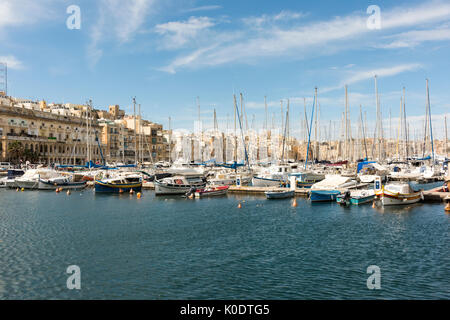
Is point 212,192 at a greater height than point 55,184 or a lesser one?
lesser

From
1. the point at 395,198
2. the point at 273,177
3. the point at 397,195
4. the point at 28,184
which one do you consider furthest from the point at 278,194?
the point at 28,184

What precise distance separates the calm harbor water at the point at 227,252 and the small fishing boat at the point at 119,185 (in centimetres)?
1769

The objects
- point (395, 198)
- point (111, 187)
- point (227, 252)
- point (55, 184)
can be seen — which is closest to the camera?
point (227, 252)

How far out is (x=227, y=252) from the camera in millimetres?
22812

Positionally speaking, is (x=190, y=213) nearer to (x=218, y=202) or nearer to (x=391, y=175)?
(x=218, y=202)

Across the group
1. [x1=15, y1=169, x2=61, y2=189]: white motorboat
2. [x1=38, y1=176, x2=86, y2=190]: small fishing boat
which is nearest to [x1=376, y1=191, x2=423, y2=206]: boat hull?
[x1=38, y1=176, x2=86, y2=190]: small fishing boat

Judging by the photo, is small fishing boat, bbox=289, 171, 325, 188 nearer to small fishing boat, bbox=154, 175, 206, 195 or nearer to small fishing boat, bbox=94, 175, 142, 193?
small fishing boat, bbox=154, 175, 206, 195

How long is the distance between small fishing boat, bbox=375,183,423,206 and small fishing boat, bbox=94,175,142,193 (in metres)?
35.7

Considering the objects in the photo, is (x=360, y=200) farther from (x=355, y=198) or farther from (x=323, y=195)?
(x=323, y=195)

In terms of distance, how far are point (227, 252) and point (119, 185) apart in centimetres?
3872

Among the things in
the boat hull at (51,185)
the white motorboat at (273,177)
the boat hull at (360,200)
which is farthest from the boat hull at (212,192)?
the boat hull at (51,185)

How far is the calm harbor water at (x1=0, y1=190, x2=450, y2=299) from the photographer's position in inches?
668

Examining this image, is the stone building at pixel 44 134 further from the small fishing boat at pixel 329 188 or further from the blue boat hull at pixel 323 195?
the blue boat hull at pixel 323 195

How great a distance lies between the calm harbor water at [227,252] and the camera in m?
17.0
